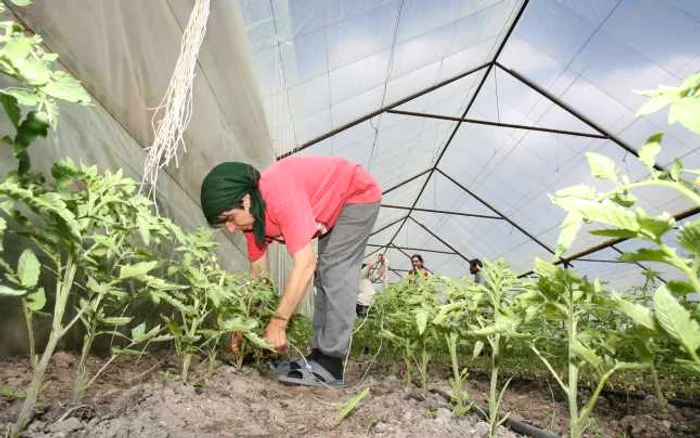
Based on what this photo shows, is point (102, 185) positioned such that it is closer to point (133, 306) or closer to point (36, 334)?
point (36, 334)

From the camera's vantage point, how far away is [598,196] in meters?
0.64

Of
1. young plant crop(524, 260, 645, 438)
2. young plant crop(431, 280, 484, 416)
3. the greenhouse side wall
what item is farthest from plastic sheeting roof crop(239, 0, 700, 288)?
young plant crop(524, 260, 645, 438)

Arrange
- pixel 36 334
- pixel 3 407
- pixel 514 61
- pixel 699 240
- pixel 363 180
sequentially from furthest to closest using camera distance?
pixel 514 61
pixel 363 180
pixel 36 334
pixel 3 407
pixel 699 240

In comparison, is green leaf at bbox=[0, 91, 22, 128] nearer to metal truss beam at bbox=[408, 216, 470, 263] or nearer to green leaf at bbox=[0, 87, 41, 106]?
green leaf at bbox=[0, 87, 41, 106]

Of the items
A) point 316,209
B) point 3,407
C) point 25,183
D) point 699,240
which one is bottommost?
point 3,407

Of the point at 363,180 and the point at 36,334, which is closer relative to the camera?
the point at 36,334

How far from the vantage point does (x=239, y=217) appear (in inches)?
92.4

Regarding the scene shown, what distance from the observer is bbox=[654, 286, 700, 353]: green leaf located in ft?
2.12

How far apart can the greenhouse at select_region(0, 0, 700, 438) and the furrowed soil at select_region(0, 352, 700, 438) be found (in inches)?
0.4

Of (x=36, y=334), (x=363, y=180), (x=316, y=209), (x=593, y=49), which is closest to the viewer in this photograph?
(x=36, y=334)

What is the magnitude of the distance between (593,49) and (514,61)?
1.14 metres

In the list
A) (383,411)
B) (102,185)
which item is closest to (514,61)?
(383,411)

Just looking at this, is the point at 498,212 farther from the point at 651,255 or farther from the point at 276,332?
the point at 651,255

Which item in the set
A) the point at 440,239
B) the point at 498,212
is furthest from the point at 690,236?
the point at 440,239
